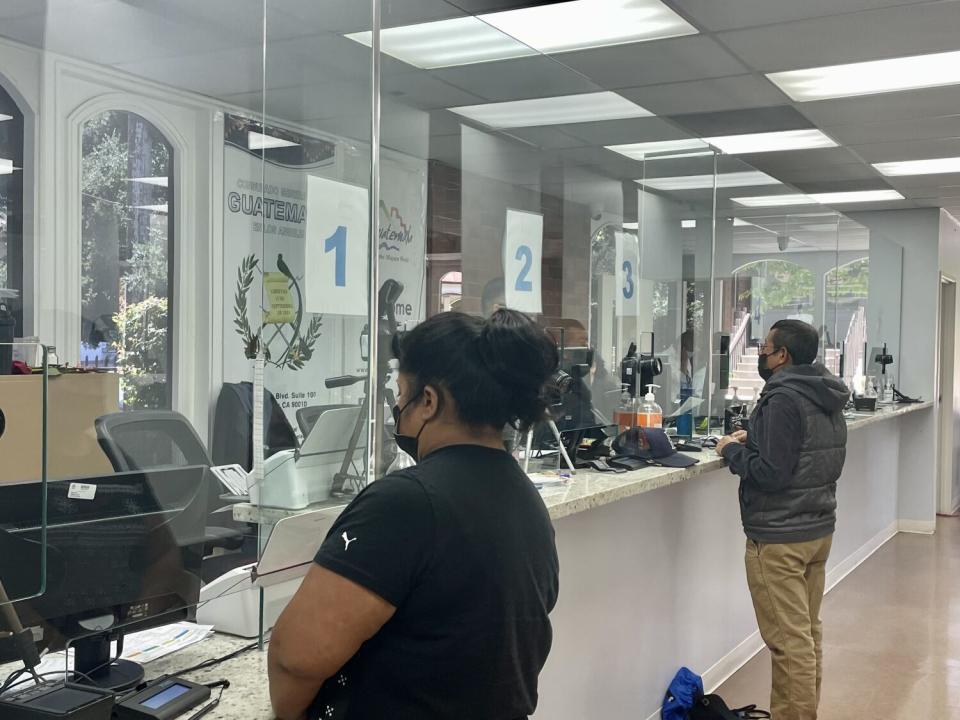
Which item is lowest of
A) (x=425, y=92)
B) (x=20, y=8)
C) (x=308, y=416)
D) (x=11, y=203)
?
(x=308, y=416)

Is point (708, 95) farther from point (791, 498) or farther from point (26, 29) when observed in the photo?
point (26, 29)

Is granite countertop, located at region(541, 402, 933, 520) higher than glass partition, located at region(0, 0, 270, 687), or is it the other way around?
glass partition, located at region(0, 0, 270, 687)

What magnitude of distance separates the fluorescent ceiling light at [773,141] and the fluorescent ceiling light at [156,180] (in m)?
3.51

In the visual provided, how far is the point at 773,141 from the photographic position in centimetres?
607

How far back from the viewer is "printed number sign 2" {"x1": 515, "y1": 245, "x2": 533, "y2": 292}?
3283 millimetres

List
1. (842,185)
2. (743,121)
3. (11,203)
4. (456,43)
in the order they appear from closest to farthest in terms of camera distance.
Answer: (456,43), (11,203), (743,121), (842,185)

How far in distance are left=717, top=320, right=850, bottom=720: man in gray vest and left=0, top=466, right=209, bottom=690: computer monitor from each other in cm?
236

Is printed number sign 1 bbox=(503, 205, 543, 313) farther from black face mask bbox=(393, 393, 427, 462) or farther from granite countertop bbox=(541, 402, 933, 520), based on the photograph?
black face mask bbox=(393, 393, 427, 462)

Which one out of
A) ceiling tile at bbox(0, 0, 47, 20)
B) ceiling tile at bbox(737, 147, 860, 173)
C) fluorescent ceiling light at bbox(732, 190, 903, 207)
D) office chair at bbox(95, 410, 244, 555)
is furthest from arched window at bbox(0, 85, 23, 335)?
ceiling tile at bbox(737, 147, 860, 173)

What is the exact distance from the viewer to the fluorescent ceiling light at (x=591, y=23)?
3.76m

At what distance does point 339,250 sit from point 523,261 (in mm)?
1282

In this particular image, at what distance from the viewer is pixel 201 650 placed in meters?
1.90

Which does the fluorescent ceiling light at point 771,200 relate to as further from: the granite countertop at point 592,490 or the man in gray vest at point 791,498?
the granite countertop at point 592,490

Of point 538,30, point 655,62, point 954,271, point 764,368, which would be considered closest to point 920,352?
point 954,271
